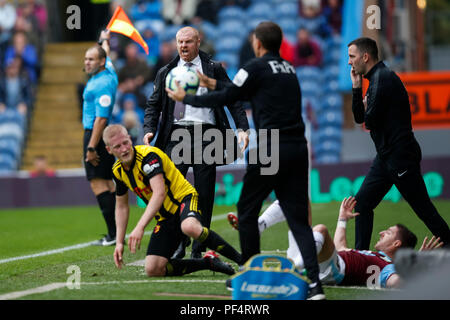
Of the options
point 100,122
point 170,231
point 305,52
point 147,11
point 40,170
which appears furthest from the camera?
point 147,11

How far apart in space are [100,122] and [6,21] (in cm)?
1226

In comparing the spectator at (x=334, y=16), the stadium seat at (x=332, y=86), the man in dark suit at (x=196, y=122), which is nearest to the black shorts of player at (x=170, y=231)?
the man in dark suit at (x=196, y=122)

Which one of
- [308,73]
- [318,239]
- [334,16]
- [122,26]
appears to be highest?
[334,16]

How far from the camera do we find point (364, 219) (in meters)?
7.26

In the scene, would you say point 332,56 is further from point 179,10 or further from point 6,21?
point 6,21

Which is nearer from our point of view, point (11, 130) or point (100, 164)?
point (100, 164)

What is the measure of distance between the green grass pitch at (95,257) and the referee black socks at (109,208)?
330 mm

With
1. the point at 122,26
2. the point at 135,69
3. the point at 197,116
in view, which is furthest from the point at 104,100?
the point at 135,69

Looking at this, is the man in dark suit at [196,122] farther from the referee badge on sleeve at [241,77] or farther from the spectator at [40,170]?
the spectator at [40,170]

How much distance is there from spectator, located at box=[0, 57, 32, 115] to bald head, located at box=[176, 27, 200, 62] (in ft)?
40.4

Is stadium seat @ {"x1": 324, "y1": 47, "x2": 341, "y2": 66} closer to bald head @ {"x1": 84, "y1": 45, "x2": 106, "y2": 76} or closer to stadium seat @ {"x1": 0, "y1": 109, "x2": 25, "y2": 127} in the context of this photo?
stadium seat @ {"x1": 0, "y1": 109, "x2": 25, "y2": 127}

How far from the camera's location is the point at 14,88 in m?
19.3

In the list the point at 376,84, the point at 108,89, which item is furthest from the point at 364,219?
the point at 108,89
